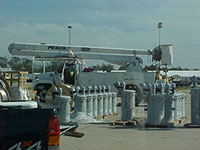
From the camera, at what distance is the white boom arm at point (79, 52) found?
23406 millimetres

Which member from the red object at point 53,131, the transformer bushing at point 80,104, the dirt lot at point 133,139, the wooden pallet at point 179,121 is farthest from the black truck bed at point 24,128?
the transformer bushing at point 80,104

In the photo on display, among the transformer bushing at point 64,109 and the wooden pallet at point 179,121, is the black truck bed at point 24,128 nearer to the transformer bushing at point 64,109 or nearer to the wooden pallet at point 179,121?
the transformer bushing at point 64,109

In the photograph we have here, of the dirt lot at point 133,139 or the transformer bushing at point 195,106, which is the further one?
the transformer bushing at point 195,106

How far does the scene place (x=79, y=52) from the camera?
967 inches

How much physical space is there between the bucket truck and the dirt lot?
26.8ft

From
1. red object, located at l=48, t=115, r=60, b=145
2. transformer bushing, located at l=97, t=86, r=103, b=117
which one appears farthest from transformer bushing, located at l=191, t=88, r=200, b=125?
red object, located at l=48, t=115, r=60, b=145

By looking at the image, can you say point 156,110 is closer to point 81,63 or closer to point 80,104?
point 80,104

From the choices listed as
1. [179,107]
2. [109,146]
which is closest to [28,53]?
[179,107]

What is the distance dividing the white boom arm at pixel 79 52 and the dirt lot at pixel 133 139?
32.4 ft

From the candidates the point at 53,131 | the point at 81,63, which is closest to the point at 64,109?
the point at 81,63

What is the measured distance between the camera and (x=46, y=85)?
21547mm

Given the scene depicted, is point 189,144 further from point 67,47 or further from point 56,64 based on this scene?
point 67,47

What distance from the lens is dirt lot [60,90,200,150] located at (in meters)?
10.1

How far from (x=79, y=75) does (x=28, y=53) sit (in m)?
3.61
